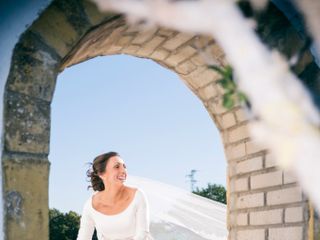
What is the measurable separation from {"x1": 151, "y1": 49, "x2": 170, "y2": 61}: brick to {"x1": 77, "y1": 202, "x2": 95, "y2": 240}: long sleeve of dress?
1.28 meters

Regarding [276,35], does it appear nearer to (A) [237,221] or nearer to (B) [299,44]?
(B) [299,44]

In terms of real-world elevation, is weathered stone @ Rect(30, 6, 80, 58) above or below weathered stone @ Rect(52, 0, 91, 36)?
below

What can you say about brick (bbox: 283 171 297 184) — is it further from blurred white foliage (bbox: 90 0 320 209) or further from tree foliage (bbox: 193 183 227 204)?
tree foliage (bbox: 193 183 227 204)

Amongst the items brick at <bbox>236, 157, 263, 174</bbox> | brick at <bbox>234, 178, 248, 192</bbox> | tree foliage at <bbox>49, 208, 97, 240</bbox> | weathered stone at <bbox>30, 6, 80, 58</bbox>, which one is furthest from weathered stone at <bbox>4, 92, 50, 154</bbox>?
tree foliage at <bbox>49, 208, 97, 240</bbox>

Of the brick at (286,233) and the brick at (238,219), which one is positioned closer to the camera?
the brick at (286,233)

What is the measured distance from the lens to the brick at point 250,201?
10.8 ft

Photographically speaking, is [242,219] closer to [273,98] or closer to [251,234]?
[251,234]

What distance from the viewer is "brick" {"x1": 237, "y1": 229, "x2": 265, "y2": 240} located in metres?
3.27

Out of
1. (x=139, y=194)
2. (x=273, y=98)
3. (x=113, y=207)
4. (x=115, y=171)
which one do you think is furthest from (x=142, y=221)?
(x=273, y=98)

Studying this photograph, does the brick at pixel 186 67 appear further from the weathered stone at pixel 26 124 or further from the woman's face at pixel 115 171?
the weathered stone at pixel 26 124

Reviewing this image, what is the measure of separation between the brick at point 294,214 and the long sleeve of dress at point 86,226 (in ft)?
4.93

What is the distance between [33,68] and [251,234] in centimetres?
196

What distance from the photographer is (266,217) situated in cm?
321

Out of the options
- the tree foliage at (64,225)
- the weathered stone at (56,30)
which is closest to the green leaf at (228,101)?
the weathered stone at (56,30)
